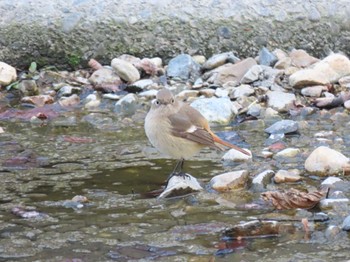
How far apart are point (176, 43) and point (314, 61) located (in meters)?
1.54

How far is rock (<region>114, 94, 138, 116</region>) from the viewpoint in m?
8.79

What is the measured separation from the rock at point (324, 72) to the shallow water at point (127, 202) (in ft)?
2.36

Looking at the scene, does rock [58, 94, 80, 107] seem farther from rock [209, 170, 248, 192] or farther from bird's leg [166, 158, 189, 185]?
rock [209, 170, 248, 192]

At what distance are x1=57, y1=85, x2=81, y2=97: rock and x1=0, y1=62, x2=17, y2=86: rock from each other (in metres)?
0.55

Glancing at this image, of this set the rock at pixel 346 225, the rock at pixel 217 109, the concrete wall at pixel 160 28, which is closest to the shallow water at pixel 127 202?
the rock at pixel 346 225

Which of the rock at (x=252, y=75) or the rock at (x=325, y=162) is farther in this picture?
the rock at (x=252, y=75)

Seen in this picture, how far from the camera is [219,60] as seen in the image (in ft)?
31.8

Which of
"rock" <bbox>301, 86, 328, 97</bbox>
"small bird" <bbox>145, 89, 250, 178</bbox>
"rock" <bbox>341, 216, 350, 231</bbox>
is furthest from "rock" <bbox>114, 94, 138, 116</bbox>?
"rock" <bbox>341, 216, 350, 231</bbox>

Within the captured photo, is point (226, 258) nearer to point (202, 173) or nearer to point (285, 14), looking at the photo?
point (202, 173)

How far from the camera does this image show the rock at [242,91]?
29.0 feet

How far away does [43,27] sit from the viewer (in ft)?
32.2

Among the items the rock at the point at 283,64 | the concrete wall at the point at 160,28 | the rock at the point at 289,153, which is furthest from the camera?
the concrete wall at the point at 160,28

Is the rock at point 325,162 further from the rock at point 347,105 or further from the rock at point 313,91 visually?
the rock at point 313,91

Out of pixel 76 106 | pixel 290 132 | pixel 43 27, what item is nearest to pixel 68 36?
pixel 43 27
